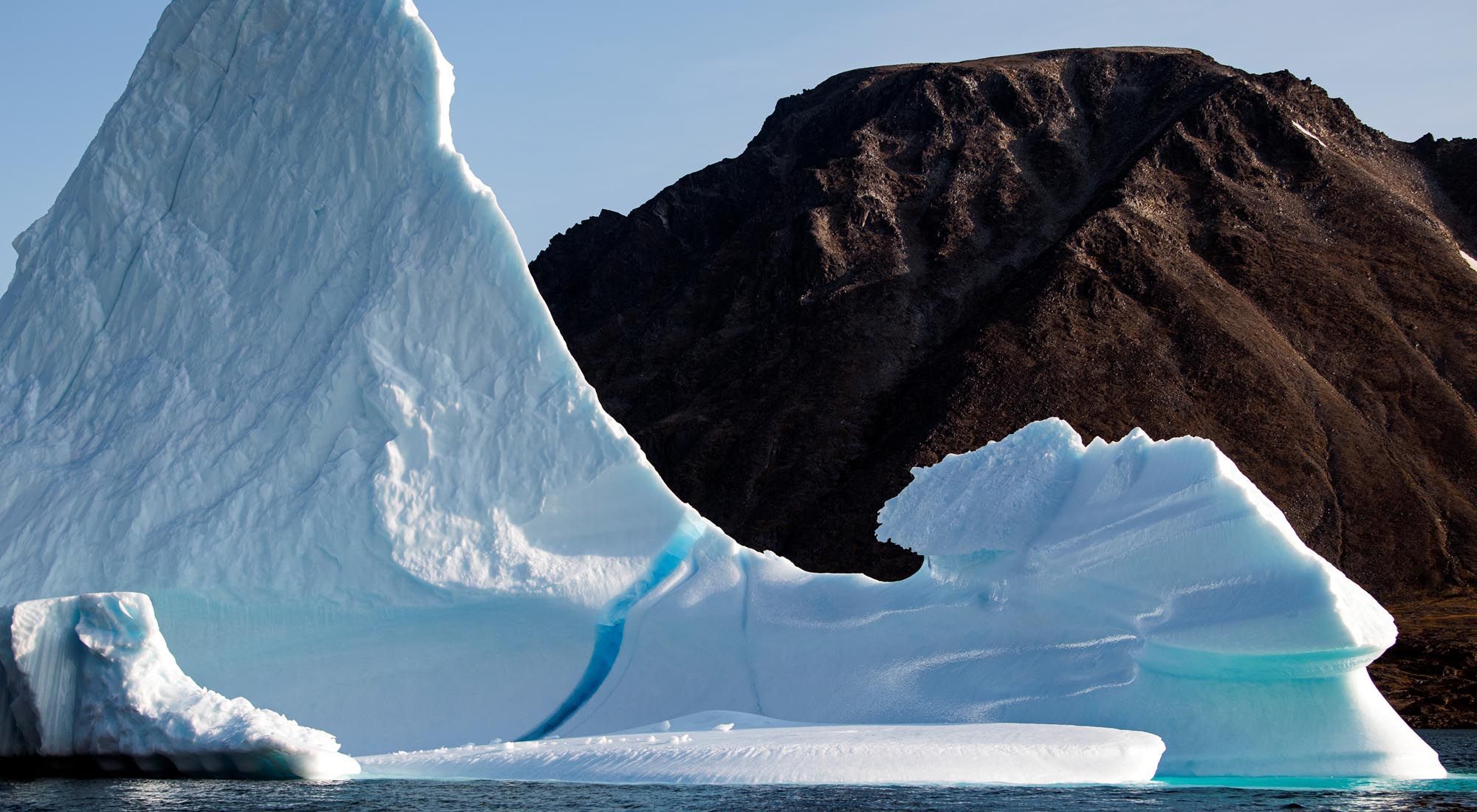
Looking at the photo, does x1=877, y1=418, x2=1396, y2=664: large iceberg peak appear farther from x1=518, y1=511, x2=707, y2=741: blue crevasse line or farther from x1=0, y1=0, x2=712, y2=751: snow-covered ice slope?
x1=0, y1=0, x2=712, y2=751: snow-covered ice slope

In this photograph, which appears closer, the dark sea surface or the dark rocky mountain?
the dark sea surface

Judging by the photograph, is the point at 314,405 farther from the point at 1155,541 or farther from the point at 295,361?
the point at 1155,541

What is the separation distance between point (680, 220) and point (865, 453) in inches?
1186

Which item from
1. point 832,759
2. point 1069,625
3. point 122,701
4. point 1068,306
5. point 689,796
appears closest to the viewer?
point 689,796

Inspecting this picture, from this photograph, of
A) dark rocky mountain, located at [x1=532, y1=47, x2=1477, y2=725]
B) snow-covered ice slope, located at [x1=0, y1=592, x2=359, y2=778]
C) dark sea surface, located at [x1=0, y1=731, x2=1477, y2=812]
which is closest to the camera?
dark sea surface, located at [x1=0, y1=731, x2=1477, y2=812]

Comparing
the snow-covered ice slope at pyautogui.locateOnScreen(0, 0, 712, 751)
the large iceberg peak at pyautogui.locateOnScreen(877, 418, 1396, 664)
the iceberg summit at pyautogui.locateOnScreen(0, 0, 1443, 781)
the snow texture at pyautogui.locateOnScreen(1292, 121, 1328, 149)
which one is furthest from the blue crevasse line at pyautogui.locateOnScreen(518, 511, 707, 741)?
the snow texture at pyautogui.locateOnScreen(1292, 121, 1328, 149)

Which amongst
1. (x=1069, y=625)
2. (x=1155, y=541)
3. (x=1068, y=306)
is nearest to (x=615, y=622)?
(x=1069, y=625)

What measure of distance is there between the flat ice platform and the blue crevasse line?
2.30 metres

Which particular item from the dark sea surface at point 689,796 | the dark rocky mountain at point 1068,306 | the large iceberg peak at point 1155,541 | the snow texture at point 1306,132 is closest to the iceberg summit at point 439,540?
the large iceberg peak at point 1155,541

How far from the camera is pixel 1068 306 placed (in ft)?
204

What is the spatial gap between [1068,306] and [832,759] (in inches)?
2003

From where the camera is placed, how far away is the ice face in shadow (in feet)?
48.7

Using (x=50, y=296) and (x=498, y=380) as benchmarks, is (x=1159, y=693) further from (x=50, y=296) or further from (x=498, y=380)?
(x=50, y=296)

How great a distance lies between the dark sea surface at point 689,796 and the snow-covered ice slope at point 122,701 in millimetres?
241
